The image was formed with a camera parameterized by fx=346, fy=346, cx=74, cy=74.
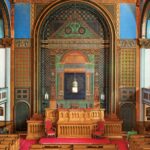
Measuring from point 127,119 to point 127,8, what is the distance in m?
7.40

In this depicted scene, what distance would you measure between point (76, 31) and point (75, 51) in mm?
1364

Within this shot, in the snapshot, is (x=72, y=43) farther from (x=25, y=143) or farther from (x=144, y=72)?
(x=25, y=143)

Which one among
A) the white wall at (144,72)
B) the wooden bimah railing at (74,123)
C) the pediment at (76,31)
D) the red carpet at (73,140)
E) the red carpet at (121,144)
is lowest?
the red carpet at (121,144)

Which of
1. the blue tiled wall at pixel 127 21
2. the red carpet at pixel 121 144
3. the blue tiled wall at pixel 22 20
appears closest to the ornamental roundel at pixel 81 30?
the blue tiled wall at pixel 127 21

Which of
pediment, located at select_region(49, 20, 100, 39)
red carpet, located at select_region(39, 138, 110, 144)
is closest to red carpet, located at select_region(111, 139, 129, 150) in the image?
red carpet, located at select_region(39, 138, 110, 144)

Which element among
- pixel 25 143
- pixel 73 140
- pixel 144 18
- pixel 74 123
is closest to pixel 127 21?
pixel 144 18

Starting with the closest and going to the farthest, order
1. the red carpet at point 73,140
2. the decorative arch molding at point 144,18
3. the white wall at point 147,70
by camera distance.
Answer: the red carpet at point 73,140 → the decorative arch molding at point 144,18 → the white wall at point 147,70

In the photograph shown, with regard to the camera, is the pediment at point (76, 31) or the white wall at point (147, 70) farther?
the pediment at point (76, 31)

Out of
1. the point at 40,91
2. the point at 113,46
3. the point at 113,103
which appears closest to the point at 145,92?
the point at 113,103

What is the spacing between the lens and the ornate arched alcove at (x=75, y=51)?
23312mm

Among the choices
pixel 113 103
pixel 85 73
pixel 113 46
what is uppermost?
pixel 113 46

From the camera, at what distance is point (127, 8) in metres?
23.1

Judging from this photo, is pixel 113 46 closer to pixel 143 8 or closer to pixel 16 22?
pixel 143 8

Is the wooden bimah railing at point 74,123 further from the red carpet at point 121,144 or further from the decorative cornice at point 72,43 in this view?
the decorative cornice at point 72,43
